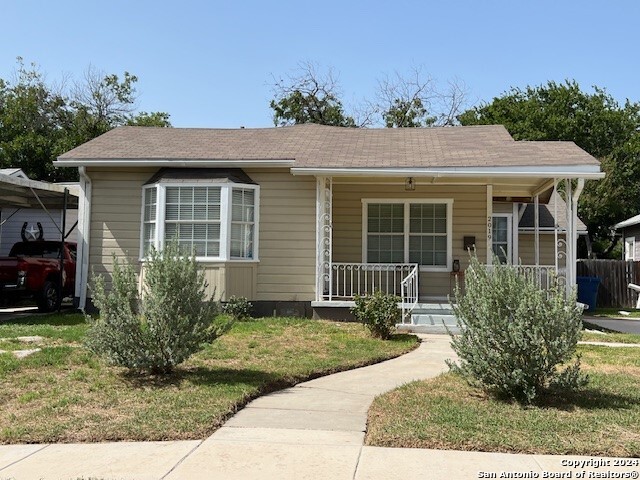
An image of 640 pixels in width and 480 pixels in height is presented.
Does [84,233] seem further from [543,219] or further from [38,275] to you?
[543,219]

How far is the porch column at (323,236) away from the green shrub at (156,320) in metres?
5.30

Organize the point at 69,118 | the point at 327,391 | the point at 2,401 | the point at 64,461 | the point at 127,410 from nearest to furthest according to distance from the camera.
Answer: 1. the point at 64,461
2. the point at 127,410
3. the point at 2,401
4. the point at 327,391
5. the point at 69,118

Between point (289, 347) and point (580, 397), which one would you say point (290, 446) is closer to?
point (580, 397)

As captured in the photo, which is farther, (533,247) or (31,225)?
(31,225)

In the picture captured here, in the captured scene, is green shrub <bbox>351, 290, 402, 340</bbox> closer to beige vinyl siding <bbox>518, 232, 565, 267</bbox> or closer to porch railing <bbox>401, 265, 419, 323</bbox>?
porch railing <bbox>401, 265, 419, 323</bbox>

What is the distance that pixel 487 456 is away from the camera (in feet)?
14.8

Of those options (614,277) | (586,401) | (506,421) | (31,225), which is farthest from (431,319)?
(31,225)

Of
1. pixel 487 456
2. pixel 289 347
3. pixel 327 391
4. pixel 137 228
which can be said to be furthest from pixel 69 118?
pixel 487 456

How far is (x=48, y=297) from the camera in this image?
1376cm

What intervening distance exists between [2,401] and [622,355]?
812 centimetres

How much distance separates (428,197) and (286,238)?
3373 mm

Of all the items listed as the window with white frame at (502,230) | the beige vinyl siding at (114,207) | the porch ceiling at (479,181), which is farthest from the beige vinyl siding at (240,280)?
the window with white frame at (502,230)

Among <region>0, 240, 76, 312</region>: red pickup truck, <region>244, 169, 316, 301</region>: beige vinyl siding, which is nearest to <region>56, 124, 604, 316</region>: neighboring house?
<region>244, 169, 316, 301</region>: beige vinyl siding

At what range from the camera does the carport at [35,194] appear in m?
11.9
